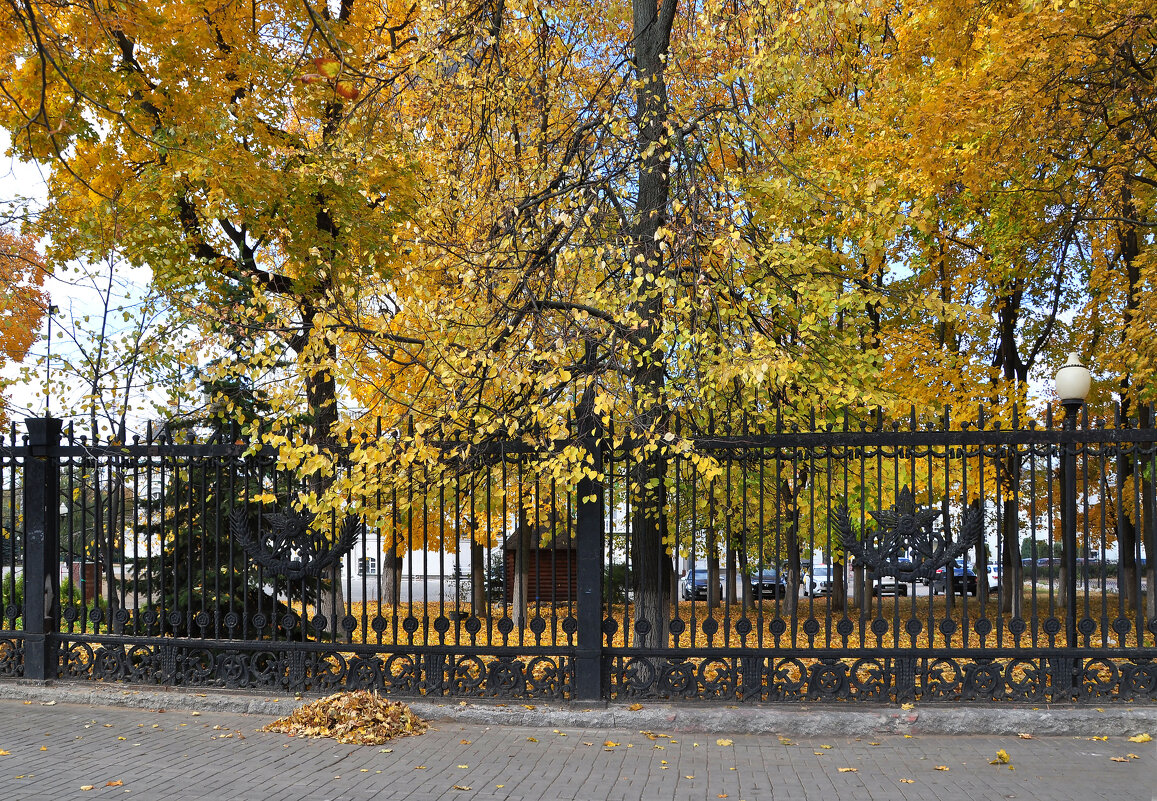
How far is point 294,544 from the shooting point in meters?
8.80

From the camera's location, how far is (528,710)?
26.2 feet

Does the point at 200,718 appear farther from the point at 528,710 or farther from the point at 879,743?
the point at 879,743

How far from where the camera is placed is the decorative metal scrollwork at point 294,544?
28.5 ft

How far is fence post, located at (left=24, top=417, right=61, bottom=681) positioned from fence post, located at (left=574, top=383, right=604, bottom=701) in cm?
541

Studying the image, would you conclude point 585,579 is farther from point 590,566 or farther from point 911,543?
point 911,543

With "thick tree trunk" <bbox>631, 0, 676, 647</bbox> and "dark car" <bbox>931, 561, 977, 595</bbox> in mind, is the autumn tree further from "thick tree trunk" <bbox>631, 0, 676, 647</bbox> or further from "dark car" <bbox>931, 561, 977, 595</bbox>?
"dark car" <bbox>931, 561, 977, 595</bbox>

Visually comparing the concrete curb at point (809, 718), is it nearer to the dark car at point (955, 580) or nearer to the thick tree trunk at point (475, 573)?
the thick tree trunk at point (475, 573)

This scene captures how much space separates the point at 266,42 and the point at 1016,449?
12.0 meters

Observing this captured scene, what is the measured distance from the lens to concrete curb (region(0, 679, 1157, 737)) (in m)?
7.53

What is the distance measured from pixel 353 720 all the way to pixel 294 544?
1.90 metres

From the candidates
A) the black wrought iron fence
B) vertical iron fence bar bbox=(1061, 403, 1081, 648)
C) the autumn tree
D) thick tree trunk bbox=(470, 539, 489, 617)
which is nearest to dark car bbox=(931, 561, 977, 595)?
the black wrought iron fence

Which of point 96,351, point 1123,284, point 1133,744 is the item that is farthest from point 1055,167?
point 96,351

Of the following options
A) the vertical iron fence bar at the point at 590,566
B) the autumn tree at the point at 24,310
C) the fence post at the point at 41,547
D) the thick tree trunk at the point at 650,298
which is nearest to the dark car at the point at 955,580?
the thick tree trunk at the point at 650,298

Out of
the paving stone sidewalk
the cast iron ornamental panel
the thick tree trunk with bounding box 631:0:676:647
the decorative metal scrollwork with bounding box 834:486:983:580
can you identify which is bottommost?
the paving stone sidewalk
